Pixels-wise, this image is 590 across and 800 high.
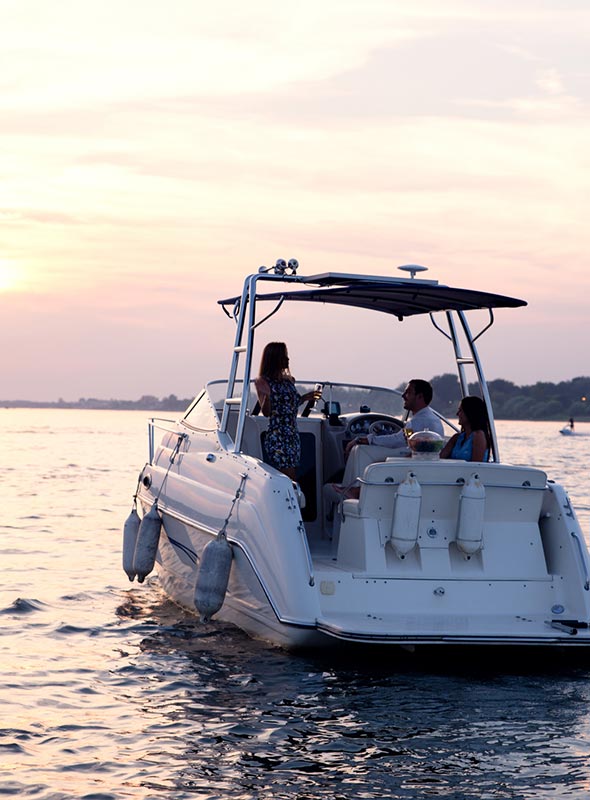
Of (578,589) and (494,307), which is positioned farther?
(494,307)

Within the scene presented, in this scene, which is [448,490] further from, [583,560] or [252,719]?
[252,719]

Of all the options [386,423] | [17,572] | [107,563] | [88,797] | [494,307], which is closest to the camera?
[88,797]

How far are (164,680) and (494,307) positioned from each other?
3949 mm

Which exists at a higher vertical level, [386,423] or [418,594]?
[386,423]

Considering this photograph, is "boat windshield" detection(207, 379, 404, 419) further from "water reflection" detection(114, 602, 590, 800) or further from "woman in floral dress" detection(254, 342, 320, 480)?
"water reflection" detection(114, 602, 590, 800)

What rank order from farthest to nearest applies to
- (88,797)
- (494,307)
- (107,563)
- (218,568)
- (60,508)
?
(60,508) < (107,563) < (494,307) < (218,568) < (88,797)

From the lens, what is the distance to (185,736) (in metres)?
5.89

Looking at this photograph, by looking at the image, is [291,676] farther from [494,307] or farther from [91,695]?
[494,307]

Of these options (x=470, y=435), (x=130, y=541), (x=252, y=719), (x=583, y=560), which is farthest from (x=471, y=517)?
(x=130, y=541)

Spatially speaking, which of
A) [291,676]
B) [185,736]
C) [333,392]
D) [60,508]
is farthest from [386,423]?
[60,508]

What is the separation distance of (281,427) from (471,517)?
6.00ft

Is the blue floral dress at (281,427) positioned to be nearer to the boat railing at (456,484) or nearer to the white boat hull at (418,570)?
the white boat hull at (418,570)

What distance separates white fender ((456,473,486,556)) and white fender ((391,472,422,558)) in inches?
12.7

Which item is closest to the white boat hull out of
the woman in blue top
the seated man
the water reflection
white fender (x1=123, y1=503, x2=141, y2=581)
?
the water reflection
